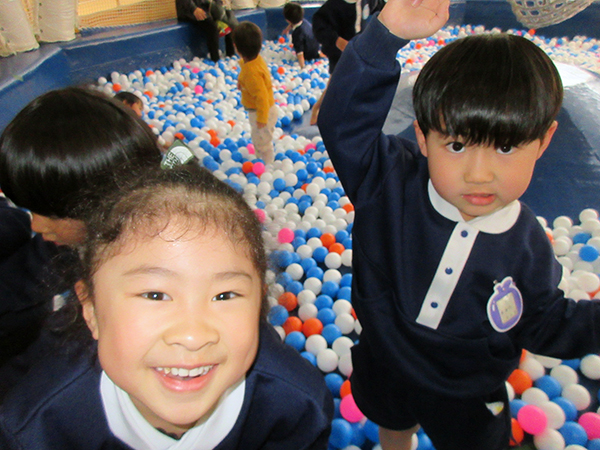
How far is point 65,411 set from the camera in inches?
24.2

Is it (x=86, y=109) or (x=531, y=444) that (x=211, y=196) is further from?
(x=531, y=444)

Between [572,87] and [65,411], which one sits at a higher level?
[65,411]

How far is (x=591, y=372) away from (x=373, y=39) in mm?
1176

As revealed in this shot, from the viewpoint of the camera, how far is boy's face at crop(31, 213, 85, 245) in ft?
2.62

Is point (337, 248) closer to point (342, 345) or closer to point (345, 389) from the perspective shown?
point (342, 345)

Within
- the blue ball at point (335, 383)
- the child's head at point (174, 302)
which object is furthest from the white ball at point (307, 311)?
the child's head at point (174, 302)

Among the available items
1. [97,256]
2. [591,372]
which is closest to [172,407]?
[97,256]

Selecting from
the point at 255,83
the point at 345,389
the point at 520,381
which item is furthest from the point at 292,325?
the point at 255,83

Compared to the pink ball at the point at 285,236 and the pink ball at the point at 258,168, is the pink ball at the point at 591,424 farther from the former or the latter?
the pink ball at the point at 258,168

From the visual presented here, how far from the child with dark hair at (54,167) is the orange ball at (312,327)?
78 cm

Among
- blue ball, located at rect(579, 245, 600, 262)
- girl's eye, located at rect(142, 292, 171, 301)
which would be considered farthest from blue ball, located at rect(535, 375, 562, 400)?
girl's eye, located at rect(142, 292, 171, 301)

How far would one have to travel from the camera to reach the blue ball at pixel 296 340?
1366 millimetres

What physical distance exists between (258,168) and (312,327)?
1.12 meters

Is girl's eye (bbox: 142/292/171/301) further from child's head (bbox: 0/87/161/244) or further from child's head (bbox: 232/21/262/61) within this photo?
child's head (bbox: 232/21/262/61)
